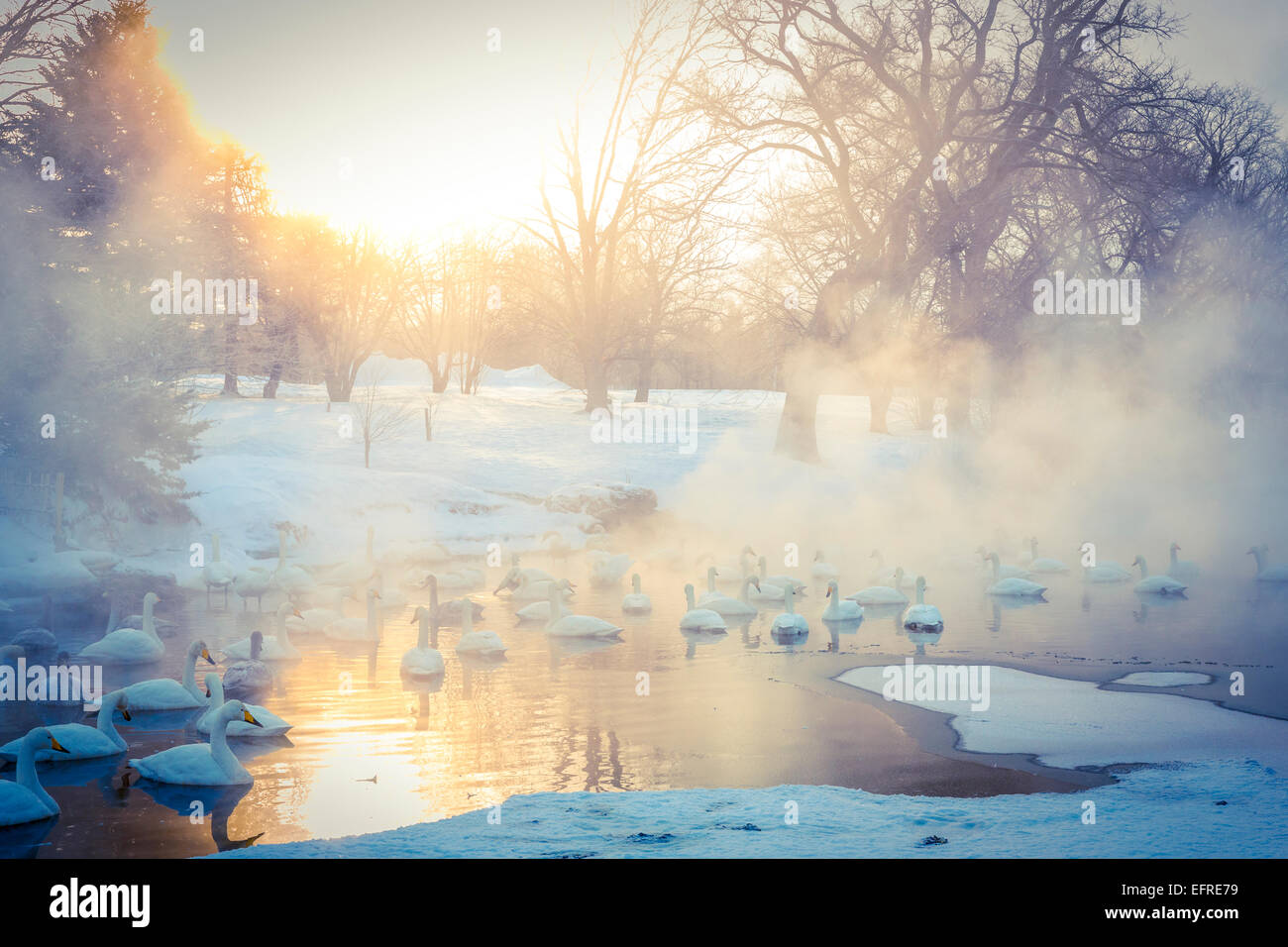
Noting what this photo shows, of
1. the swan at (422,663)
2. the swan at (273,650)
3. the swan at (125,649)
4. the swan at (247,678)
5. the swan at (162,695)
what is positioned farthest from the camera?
Result: the swan at (273,650)

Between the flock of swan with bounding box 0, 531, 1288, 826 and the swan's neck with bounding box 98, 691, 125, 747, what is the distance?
0.01 metres

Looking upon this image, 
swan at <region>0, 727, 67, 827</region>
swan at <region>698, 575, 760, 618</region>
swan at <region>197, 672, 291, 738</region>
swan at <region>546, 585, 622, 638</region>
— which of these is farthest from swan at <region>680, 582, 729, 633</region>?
swan at <region>0, 727, 67, 827</region>

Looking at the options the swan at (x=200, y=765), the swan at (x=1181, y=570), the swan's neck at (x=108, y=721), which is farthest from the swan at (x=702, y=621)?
the swan at (x=1181, y=570)

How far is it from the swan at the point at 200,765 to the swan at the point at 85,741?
2.11 feet

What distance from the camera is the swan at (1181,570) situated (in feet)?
62.1

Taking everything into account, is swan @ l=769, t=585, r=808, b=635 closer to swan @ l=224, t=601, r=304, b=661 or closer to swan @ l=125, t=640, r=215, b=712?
swan @ l=224, t=601, r=304, b=661

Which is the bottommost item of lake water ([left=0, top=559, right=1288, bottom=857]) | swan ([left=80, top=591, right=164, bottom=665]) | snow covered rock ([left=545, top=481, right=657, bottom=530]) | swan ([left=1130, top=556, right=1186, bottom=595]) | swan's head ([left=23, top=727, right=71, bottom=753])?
lake water ([left=0, top=559, right=1288, bottom=857])

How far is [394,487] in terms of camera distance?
80.9 ft

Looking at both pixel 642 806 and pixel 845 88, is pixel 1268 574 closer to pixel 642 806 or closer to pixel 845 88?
pixel 845 88

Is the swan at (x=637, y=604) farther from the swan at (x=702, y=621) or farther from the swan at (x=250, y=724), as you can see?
the swan at (x=250, y=724)

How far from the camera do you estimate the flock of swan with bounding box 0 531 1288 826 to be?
7.59 m

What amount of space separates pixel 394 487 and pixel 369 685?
46.7 ft

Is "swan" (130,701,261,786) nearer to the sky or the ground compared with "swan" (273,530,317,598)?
nearer to the ground

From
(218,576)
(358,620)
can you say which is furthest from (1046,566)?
(218,576)
